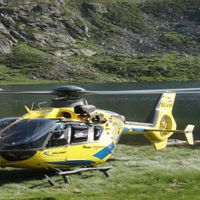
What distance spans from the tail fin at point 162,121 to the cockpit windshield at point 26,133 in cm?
753

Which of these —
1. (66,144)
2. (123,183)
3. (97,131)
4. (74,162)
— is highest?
(97,131)

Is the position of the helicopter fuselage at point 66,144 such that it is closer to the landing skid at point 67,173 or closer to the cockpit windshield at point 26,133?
the cockpit windshield at point 26,133

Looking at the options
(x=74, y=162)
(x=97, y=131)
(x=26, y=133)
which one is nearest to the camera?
(x=26, y=133)

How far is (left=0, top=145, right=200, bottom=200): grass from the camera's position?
15.8m

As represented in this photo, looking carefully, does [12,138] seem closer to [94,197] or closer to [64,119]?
[64,119]

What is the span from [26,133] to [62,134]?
4.81 ft

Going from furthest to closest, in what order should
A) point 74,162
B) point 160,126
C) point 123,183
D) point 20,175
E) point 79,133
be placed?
point 160,126 → point 20,175 → point 79,133 → point 74,162 → point 123,183

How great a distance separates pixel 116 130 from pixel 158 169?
8.06ft

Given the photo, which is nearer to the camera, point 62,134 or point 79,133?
point 62,134

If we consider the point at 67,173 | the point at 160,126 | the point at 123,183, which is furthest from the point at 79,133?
the point at 160,126

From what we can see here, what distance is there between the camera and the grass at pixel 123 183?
51.7ft

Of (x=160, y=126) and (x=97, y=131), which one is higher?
(x=97, y=131)

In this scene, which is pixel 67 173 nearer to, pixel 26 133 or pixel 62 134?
pixel 62 134

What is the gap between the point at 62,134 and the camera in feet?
58.8
